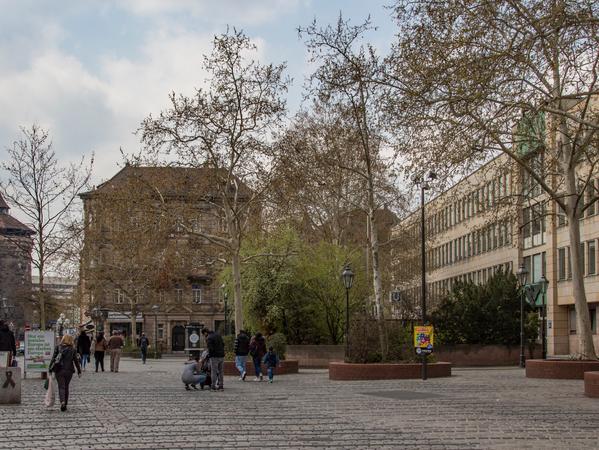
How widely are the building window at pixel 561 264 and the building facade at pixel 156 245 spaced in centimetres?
2154

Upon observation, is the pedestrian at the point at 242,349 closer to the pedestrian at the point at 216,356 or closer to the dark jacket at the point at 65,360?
the pedestrian at the point at 216,356

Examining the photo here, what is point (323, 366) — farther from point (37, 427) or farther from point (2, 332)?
point (37, 427)

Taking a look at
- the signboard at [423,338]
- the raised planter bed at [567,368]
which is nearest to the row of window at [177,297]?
the signboard at [423,338]

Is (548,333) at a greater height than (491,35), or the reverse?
(491,35)

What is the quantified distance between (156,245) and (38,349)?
28.3 feet

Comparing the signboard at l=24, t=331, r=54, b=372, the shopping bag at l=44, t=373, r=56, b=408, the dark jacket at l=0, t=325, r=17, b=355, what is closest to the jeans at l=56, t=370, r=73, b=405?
the shopping bag at l=44, t=373, r=56, b=408

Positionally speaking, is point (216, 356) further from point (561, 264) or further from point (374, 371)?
point (561, 264)

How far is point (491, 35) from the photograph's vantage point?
22.9m

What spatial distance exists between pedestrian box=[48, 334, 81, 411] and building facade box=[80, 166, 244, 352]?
16.5 meters

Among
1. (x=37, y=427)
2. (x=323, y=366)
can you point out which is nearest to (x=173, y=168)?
(x=323, y=366)

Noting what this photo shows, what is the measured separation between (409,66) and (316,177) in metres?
17.0

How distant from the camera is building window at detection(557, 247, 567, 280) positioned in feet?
217

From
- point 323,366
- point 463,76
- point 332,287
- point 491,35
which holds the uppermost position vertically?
point 491,35

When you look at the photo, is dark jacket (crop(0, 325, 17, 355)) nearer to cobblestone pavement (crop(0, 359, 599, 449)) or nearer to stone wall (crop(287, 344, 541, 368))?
cobblestone pavement (crop(0, 359, 599, 449))
